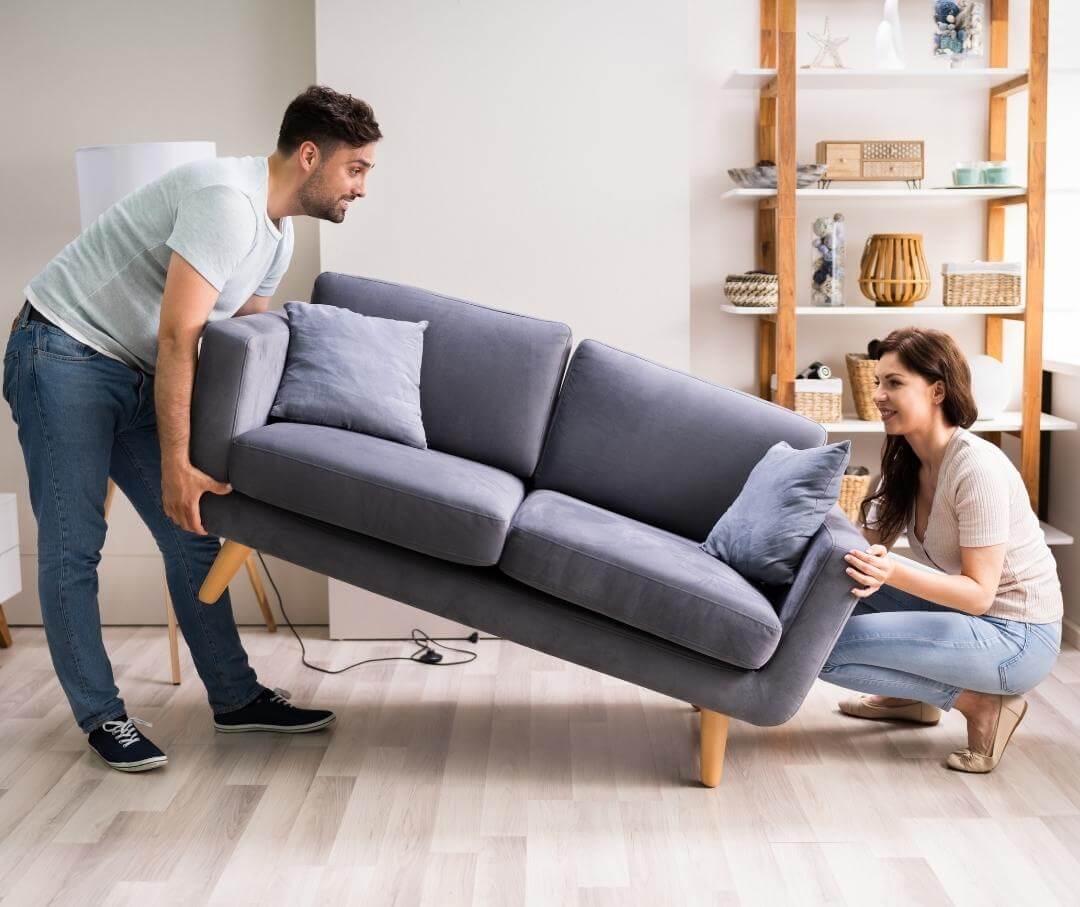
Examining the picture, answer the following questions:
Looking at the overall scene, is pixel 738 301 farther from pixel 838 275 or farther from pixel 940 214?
pixel 940 214

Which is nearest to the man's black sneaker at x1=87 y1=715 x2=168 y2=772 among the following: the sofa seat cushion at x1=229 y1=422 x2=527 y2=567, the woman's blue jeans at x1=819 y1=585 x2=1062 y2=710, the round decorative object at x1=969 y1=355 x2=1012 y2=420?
the sofa seat cushion at x1=229 y1=422 x2=527 y2=567

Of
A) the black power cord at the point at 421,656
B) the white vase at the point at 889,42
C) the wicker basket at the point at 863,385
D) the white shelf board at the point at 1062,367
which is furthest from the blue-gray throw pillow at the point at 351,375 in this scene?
the white shelf board at the point at 1062,367

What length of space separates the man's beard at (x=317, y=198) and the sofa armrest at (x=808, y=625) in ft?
4.12

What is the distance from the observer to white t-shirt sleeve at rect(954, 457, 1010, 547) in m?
2.45

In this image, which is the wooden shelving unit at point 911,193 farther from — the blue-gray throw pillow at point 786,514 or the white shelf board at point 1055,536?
the blue-gray throw pillow at point 786,514

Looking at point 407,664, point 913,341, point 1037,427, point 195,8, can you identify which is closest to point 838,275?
Result: point 1037,427

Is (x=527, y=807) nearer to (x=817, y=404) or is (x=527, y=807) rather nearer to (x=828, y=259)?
(x=817, y=404)

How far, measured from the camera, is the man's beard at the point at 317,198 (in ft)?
8.37

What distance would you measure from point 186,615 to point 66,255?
85 cm

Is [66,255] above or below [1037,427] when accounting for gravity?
above

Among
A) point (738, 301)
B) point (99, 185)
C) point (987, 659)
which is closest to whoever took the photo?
point (987, 659)

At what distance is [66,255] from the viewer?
2.54 metres

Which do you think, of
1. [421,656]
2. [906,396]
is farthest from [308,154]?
[421,656]

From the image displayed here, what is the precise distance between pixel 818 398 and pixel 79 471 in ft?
6.93
